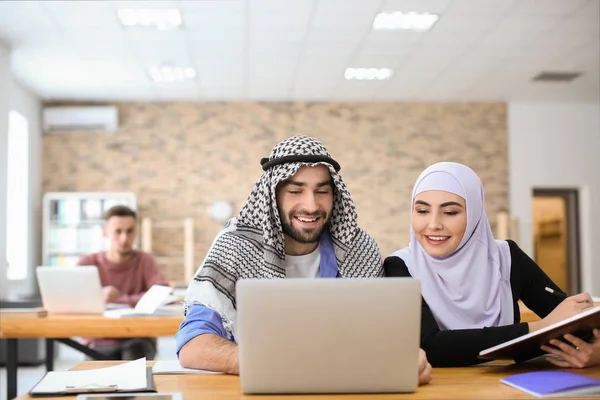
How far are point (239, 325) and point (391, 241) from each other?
338 inches

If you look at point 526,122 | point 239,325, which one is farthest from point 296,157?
point 526,122

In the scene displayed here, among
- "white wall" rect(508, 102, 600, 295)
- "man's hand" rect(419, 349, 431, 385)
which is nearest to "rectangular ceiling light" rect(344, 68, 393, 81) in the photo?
"white wall" rect(508, 102, 600, 295)

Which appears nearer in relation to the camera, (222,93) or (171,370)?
(171,370)

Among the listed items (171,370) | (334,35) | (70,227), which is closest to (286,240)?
(171,370)

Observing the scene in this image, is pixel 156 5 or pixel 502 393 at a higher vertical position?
pixel 156 5

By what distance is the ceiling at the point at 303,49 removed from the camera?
20.3 feet

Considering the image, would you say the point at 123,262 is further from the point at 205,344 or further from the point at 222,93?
the point at 222,93

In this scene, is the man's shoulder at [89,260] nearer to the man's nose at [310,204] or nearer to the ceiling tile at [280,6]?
the ceiling tile at [280,6]

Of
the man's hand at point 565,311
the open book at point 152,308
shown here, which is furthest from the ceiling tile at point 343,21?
the man's hand at point 565,311

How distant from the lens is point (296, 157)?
2250 mm

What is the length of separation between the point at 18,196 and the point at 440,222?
24.7 feet

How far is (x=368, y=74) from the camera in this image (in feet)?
27.6

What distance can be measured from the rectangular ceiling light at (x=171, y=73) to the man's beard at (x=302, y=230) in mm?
5932

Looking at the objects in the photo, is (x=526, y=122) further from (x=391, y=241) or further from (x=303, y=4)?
(x=303, y=4)
